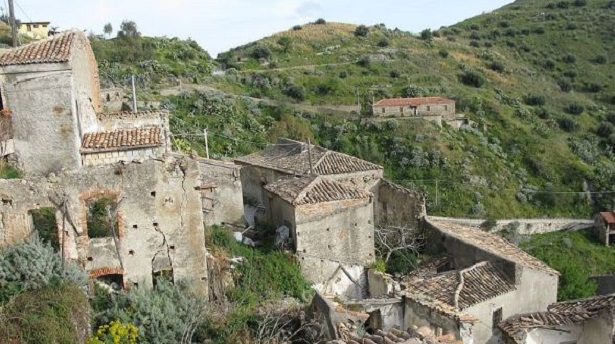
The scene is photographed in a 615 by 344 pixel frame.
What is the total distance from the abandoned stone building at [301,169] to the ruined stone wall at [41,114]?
30.3 feet

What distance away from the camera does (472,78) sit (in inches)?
2606

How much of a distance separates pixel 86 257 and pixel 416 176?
96.1 ft

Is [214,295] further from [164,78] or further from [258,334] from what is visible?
[164,78]

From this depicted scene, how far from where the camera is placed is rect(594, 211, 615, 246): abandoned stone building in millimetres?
36188

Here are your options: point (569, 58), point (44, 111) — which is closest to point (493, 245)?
point (44, 111)

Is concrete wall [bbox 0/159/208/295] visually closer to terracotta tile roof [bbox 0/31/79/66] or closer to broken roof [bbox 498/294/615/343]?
terracotta tile roof [bbox 0/31/79/66]

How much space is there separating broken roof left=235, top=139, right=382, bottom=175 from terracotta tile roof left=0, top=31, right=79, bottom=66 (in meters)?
9.94

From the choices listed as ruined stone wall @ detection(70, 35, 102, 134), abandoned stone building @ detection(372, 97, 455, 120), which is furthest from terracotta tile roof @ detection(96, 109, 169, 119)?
abandoned stone building @ detection(372, 97, 455, 120)

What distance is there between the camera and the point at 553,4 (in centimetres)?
9881

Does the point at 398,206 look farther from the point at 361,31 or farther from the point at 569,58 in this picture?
the point at 569,58

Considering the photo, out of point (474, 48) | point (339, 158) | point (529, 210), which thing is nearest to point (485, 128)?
point (529, 210)

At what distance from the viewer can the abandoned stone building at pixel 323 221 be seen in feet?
56.9

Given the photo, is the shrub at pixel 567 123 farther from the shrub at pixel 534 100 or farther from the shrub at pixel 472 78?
the shrub at pixel 472 78

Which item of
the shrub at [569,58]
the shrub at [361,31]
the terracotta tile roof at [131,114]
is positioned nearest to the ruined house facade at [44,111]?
the terracotta tile roof at [131,114]
